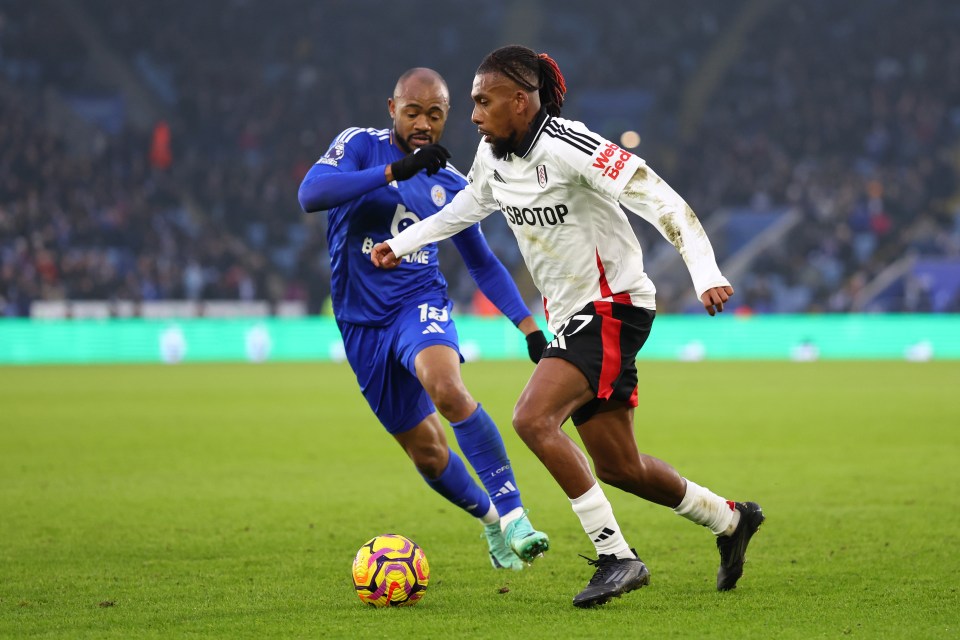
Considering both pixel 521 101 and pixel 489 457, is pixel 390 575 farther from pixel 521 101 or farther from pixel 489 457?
pixel 521 101

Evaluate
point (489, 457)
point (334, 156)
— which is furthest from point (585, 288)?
point (334, 156)

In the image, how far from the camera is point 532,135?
16.2ft

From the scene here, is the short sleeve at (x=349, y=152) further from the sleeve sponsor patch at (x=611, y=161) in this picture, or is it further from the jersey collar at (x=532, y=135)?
the sleeve sponsor patch at (x=611, y=161)

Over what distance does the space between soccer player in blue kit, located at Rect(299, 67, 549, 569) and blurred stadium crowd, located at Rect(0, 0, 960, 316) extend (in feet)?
76.3

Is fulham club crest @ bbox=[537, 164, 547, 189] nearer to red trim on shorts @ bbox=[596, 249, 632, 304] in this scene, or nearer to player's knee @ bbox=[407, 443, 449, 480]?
red trim on shorts @ bbox=[596, 249, 632, 304]

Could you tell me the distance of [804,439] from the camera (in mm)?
11711

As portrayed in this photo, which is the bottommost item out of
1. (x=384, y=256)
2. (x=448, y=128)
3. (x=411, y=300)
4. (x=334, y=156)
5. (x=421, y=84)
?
(x=411, y=300)

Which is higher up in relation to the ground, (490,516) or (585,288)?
(585,288)

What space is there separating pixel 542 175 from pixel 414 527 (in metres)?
2.87

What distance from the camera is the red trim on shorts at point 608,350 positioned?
484cm

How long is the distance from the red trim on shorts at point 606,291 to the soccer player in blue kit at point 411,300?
3.01 ft

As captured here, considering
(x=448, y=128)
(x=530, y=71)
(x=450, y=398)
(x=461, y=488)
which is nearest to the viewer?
(x=530, y=71)

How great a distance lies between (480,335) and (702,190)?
11.5 m

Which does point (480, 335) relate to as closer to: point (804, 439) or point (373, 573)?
point (804, 439)
